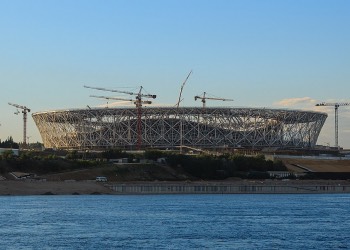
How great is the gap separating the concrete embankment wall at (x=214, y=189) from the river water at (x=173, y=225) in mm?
28155

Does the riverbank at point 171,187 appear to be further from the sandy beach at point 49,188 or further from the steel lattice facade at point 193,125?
the steel lattice facade at point 193,125

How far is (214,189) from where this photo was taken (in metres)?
133

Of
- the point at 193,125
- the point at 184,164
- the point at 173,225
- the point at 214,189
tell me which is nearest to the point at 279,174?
the point at 184,164

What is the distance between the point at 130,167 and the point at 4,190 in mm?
31547

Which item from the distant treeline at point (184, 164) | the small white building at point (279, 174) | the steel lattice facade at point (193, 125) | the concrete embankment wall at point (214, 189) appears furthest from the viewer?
the steel lattice facade at point (193, 125)

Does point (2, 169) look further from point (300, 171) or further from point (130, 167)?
point (300, 171)

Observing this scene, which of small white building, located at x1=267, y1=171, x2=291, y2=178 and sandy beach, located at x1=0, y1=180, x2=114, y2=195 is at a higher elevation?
small white building, located at x1=267, y1=171, x2=291, y2=178

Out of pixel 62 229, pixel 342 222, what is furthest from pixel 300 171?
pixel 62 229

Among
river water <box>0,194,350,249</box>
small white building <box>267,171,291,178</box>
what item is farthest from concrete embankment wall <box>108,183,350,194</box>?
river water <box>0,194,350,249</box>

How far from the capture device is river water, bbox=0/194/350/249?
186 ft

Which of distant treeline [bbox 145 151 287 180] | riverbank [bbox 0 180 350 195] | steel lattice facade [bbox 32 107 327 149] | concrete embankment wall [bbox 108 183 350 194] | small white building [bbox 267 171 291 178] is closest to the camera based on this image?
riverbank [bbox 0 180 350 195]

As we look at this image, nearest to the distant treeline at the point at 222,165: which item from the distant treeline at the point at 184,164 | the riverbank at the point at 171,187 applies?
the distant treeline at the point at 184,164

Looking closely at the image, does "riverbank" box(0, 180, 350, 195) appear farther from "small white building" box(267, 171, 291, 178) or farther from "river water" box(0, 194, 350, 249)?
"river water" box(0, 194, 350, 249)

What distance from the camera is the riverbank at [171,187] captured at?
401 feet
